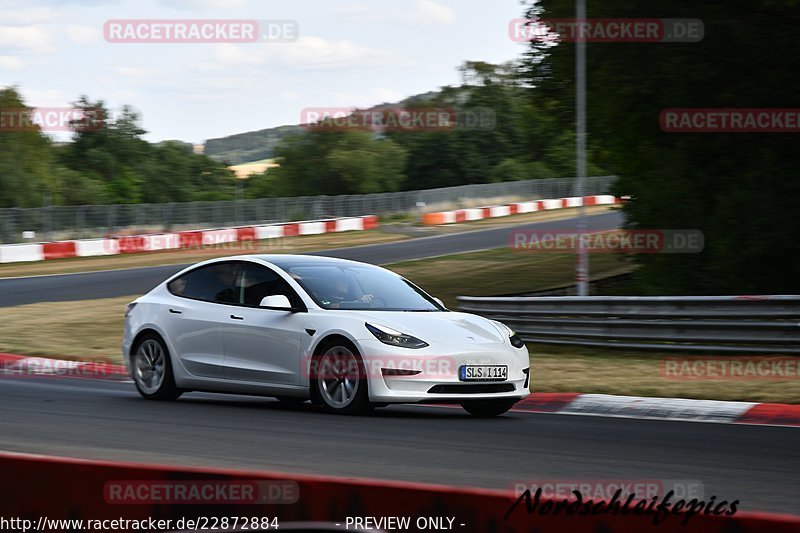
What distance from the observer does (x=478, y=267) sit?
30.6 meters

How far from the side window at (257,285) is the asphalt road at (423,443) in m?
1.03

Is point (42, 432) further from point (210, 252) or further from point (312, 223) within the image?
point (312, 223)

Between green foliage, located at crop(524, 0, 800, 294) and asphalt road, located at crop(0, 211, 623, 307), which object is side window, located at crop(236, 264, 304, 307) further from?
asphalt road, located at crop(0, 211, 623, 307)

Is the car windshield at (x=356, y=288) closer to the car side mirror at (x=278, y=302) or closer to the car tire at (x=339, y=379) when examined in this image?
the car side mirror at (x=278, y=302)

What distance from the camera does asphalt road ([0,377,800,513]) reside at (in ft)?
23.3

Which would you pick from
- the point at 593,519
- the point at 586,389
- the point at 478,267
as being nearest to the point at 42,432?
the point at 586,389

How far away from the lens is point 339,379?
33.0 feet

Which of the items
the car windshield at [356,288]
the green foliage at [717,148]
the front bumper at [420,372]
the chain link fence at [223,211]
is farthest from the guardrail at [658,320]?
the chain link fence at [223,211]

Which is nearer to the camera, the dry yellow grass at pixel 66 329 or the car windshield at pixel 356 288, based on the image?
the car windshield at pixel 356 288

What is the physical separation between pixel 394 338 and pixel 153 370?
300cm

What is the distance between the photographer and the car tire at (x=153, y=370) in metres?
11.5

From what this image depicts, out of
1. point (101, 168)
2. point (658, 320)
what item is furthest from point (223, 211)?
point (101, 168)

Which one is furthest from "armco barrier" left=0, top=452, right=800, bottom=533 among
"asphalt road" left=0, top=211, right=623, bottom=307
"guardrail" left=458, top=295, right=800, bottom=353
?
"asphalt road" left=0, top=211, right=623, bottom=307

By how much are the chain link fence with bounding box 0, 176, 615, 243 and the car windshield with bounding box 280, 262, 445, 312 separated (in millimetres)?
30135
